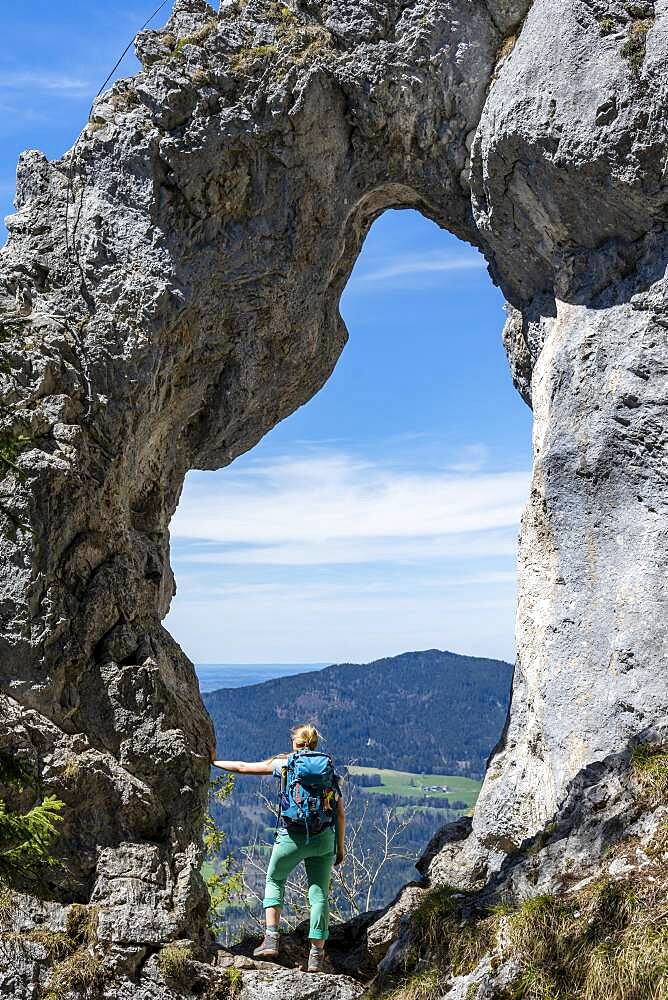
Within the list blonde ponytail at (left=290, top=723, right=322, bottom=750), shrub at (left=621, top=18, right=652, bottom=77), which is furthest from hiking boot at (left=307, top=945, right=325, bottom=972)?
shrub at (left=621, top=18, right=652, bottom=77)

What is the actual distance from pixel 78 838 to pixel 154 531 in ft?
15.3

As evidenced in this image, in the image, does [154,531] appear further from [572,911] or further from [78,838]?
[572,911]

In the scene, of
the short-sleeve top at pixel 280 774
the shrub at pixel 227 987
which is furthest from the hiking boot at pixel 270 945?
the short-sleeve top at pixel 280 774

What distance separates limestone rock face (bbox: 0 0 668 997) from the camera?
10.9 m

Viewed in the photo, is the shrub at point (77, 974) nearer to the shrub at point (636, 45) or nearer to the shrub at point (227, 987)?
the shrub at point (227, 987)

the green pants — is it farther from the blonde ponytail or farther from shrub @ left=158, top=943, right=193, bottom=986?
shrub @ left=158, top=943, right=193, bottom=986

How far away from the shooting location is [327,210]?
13.6 metres

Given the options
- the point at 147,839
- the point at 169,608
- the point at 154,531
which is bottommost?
the point at 147,839

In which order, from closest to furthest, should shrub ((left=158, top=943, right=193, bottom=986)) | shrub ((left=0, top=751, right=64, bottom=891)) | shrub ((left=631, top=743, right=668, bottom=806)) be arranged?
shrub ((left=0, top=751, right=64, bottom=891))
shrub ((left=631, top=743, right=668, bottom=806))
shrub ((left=158, top=943, right=193, bottom=986))

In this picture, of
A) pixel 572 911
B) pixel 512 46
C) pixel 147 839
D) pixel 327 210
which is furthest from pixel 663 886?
pixel 512 46

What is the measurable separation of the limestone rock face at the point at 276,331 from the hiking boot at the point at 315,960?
4.76 ft

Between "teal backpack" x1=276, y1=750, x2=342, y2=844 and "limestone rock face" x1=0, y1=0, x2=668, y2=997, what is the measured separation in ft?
7.22

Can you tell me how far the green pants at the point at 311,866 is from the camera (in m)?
10.0

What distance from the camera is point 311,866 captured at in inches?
402
